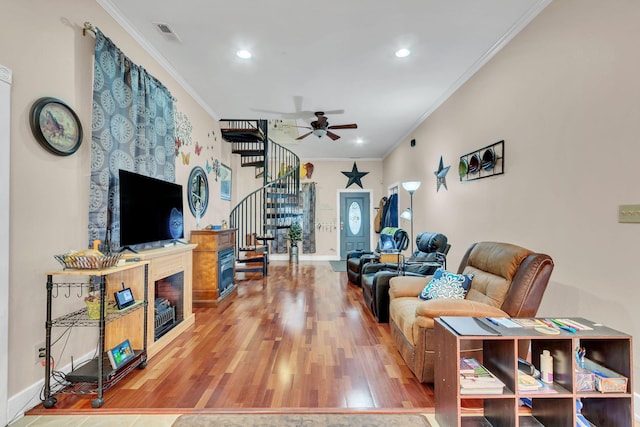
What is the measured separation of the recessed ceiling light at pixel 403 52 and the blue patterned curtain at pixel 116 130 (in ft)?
8.63

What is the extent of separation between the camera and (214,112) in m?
5.06

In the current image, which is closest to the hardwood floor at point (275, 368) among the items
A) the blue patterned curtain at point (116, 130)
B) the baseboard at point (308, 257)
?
the blue patterned curtain at point (116, 130)

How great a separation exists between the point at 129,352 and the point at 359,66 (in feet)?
11.9

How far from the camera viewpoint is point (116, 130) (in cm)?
253

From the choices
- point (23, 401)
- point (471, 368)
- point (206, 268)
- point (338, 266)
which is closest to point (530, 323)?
point (471, 368)

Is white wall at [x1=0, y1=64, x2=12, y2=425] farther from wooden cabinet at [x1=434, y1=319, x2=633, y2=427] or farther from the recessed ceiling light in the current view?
the recessed ceiling light

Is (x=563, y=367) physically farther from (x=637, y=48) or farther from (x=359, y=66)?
(x=359, y=66)

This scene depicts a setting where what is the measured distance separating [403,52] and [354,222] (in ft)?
19.8

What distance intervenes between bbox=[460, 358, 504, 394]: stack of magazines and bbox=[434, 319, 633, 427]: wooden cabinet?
1.1 inches

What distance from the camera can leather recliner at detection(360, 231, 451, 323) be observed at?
3.43 meters

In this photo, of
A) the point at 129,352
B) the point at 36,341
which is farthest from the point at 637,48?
the point at 36,341

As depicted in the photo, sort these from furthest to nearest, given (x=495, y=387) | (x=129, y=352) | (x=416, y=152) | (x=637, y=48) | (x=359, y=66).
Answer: (x=416, y=152)
(x=359, y=66)
(x=129, y=352)
(x=637, y=48)
(x=495, y=387)

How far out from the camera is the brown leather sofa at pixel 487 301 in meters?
1.97

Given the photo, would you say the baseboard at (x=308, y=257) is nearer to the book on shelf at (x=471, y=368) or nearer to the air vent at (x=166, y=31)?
the air vent at (x=166, y=31)
